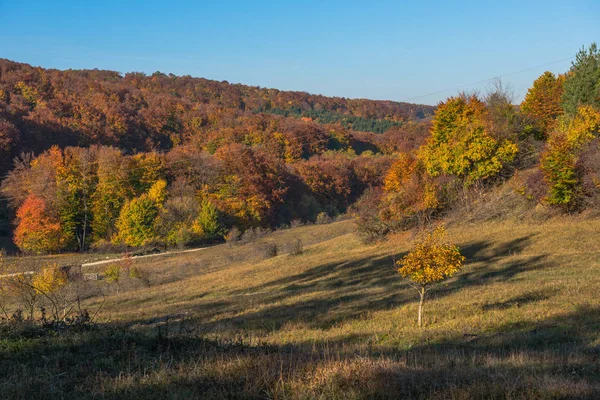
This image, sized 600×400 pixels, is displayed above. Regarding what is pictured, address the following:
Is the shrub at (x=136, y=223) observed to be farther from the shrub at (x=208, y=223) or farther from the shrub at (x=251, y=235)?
the shrub at (x=251, y=235)

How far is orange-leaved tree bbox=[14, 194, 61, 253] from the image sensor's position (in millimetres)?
64500

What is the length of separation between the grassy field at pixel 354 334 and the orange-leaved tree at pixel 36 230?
1283 inches

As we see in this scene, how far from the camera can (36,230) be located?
6469 centimetres

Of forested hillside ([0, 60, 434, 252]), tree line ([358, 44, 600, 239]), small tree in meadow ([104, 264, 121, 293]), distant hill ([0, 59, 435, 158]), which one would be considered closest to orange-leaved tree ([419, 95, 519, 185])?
tree line ([358, 44, 600, 239])

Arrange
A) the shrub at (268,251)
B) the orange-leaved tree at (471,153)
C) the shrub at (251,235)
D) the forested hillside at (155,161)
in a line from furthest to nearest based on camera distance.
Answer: the forested hillside at (155,161), the shrub at (251,235), the shrub at (268,251), the orange-leaved tree at (471,153)

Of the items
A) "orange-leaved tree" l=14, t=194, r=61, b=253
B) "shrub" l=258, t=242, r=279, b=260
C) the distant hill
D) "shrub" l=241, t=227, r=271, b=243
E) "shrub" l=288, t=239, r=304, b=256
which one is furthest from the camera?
the distant hill

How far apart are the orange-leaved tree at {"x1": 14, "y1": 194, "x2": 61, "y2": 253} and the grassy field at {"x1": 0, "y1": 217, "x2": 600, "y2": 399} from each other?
107 ft

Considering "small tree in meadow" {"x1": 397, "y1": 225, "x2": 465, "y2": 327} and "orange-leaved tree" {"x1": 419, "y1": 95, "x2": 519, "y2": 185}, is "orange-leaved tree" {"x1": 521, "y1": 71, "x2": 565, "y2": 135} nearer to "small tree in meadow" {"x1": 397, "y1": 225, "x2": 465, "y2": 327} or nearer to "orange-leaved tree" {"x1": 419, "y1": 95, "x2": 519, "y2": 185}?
"orange-leaved tree" {"x1": 419, "y1": 95, "x2": 519, "y2": 185}

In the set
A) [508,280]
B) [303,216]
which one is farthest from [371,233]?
[303,216]

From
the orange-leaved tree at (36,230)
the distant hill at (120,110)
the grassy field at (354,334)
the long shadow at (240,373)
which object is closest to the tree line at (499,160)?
the grassy field at (354,334)

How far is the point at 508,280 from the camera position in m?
21.4

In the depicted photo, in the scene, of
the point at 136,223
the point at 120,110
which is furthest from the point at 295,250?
the point at 120,110

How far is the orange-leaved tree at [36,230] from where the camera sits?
64500 millimetres

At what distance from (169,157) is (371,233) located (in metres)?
58.8
